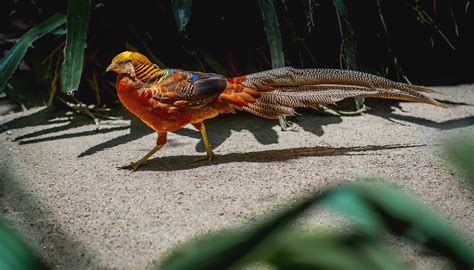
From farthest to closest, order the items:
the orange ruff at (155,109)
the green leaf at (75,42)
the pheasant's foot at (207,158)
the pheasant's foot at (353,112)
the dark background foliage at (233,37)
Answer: the dark background foliage at (233,37) → the pheasant's foot at (353,112) → the green leaf at (75,42) → the pheasant's foot at (207,158) → the orange ruff at (155,109)

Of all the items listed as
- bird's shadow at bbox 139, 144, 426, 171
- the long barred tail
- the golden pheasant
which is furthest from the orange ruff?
the long barred tail

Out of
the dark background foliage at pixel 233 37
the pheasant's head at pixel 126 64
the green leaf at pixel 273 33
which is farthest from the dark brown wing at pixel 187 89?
the dark background foliage at pixel 233 37

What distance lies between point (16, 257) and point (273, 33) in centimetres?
286

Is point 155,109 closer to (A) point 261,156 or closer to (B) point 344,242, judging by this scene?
(A) point 261,156

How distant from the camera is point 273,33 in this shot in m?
3.13

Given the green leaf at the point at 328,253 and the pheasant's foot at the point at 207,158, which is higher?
the green leaf at the point at 328,253

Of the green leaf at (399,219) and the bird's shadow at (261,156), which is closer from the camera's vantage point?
the green leaf at (399,219)

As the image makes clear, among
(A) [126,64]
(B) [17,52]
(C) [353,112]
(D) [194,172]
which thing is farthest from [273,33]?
(B) [17,52]

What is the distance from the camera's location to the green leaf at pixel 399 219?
43 centimetres

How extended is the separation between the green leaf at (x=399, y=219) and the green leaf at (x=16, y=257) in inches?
9.1

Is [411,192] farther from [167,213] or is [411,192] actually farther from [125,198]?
[125,198]

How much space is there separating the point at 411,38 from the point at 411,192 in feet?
8.98

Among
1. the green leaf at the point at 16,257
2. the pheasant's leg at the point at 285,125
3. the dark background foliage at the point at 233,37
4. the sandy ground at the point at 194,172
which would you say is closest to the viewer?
the green leaf at the point at 16,257

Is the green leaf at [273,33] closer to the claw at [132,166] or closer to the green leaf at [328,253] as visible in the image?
the claw at [132,166]
